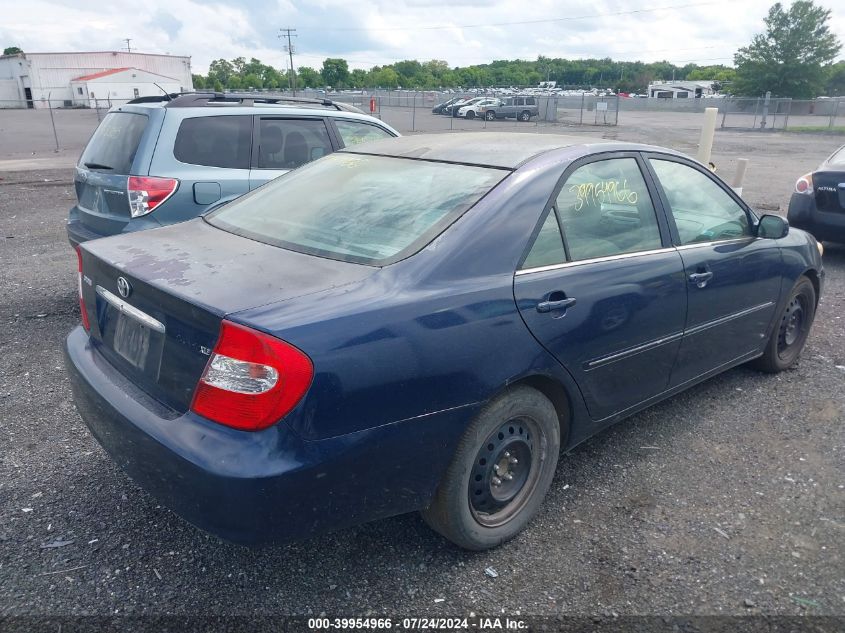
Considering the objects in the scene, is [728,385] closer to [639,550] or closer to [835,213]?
[639,550]

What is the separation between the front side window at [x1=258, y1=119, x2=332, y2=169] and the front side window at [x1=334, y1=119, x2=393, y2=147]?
18 centimetres

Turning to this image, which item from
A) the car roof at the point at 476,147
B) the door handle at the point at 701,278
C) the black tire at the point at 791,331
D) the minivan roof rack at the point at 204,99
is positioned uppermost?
the minivan roof rack at the point at 204,99

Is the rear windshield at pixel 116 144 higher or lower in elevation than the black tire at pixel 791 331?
higher

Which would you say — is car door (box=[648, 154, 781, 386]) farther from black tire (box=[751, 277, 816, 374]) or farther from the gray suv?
the gray suv

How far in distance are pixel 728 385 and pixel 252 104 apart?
454 cm

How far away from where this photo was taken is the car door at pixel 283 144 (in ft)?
19.4

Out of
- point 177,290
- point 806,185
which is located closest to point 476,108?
point 806,185

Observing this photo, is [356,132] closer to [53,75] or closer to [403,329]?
[403,329]

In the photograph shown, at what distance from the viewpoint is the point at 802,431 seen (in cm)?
393

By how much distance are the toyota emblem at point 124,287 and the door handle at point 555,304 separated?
1.58 meters

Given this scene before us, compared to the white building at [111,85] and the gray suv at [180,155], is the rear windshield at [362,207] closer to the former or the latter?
the gray suv at [180,155]

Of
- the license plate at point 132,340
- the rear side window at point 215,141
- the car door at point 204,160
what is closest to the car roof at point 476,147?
the license plate at point 132,340

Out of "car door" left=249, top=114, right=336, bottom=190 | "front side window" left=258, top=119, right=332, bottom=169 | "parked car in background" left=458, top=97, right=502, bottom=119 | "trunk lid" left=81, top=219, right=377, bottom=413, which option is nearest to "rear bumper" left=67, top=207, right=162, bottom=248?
"car door" left=249, top=114, right=336, bottom=190

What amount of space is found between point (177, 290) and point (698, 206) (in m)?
2.85
